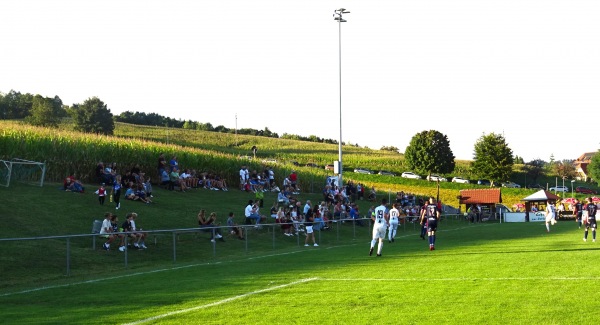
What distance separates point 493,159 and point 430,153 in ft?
30.8

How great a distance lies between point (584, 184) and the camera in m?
134

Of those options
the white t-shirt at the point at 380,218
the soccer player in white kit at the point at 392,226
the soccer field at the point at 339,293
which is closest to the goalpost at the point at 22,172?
the soccer field at the point at 339,293

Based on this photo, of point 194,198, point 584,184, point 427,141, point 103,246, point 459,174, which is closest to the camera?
point 103,246

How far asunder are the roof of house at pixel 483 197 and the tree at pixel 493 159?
38932 millimetres

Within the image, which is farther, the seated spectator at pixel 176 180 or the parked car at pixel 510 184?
the parked car at pixel 510 184

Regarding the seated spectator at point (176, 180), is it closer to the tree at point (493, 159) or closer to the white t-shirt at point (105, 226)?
the white t-shirt at point (105, 226)

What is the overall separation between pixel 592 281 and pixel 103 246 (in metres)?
15.0

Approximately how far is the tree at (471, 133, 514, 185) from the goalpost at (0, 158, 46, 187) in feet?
273

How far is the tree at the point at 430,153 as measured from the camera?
10600 centimetres

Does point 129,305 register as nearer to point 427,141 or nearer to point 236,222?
point 236,222

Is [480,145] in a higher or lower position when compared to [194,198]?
higher

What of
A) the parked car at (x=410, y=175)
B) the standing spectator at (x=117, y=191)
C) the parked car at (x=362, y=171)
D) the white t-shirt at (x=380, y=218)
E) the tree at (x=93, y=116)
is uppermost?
the tree at (x=93, y=116)

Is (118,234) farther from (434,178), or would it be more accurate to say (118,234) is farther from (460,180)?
(460,180)

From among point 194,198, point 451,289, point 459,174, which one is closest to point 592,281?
point 451,289
